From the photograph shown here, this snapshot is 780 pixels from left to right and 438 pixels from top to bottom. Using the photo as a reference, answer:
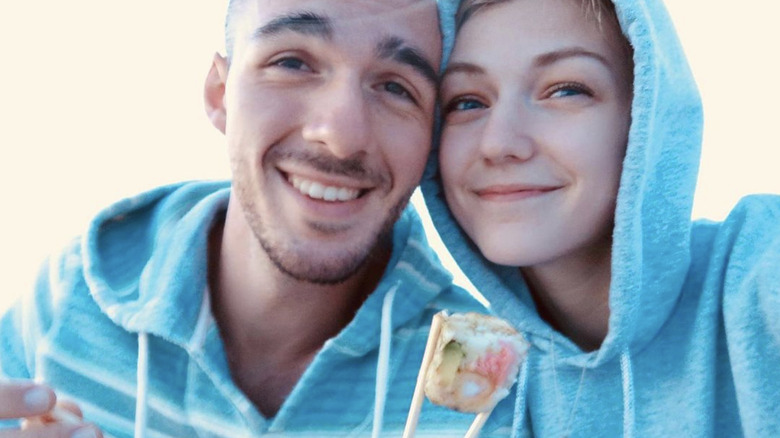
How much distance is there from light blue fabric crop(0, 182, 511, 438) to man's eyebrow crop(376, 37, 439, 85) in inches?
14.2

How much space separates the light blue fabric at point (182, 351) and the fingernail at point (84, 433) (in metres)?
0.37

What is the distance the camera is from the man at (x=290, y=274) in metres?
1.54

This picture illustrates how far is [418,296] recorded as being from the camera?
5.49ft

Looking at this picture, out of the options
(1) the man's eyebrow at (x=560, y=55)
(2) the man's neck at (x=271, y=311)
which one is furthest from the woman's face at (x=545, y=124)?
(2) the man's neck at (x=271, y=311)

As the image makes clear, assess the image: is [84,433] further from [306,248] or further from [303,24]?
[303,24]

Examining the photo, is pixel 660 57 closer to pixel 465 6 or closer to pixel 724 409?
pixel 465 6

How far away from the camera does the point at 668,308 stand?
1.53 metres

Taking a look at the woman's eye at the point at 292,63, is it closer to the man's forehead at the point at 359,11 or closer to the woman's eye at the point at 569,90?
the man's forehead at the point at 359,11

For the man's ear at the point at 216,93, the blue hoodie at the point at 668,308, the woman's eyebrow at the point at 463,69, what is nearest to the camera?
the blue hoodie at the point at 668,308

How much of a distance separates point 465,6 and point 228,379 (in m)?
0.77

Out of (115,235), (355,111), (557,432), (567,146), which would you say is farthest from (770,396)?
(115,235)

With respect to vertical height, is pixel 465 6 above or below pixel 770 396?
above

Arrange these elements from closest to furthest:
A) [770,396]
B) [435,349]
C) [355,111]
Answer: [435,349] < [770,396] < [355,111]

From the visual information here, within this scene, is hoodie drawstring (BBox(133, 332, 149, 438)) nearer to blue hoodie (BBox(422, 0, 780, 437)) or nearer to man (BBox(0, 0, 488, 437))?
man (BBox(0, 0, 488, 437))
